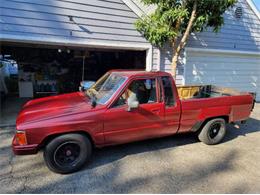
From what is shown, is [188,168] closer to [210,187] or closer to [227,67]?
[210,187]

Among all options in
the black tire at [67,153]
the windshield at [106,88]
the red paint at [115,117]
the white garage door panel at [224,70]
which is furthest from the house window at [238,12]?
the black tire at [67,153]

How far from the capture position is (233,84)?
9703 mm

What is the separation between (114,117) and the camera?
377cm

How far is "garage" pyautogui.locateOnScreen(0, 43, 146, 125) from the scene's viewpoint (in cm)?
1075

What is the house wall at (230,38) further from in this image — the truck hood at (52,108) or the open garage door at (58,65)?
the truck hood at (52,108)

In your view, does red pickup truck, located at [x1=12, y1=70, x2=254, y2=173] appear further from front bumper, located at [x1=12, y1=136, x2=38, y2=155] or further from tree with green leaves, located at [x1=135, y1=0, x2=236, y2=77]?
tree with green leaves, located at [x1=135, y1=0, x2=236, y2=77]

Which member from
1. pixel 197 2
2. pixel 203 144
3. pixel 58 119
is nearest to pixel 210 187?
pixel 203 144

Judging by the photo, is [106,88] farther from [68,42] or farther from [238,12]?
[238,12]

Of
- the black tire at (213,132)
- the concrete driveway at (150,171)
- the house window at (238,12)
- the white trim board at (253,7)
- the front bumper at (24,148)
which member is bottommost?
the concrete driveway at (150,171)

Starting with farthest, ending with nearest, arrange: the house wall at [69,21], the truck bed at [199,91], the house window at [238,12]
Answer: the house window at [238,12], the truck bed at [199,91], the house wall at [69,21]

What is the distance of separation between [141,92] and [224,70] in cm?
653

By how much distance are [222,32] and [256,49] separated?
242cm

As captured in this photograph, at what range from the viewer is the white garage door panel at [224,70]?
8508mm

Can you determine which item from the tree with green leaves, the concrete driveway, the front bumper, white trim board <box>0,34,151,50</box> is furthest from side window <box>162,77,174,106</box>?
white trim board <box>0,34,151,50</box>
